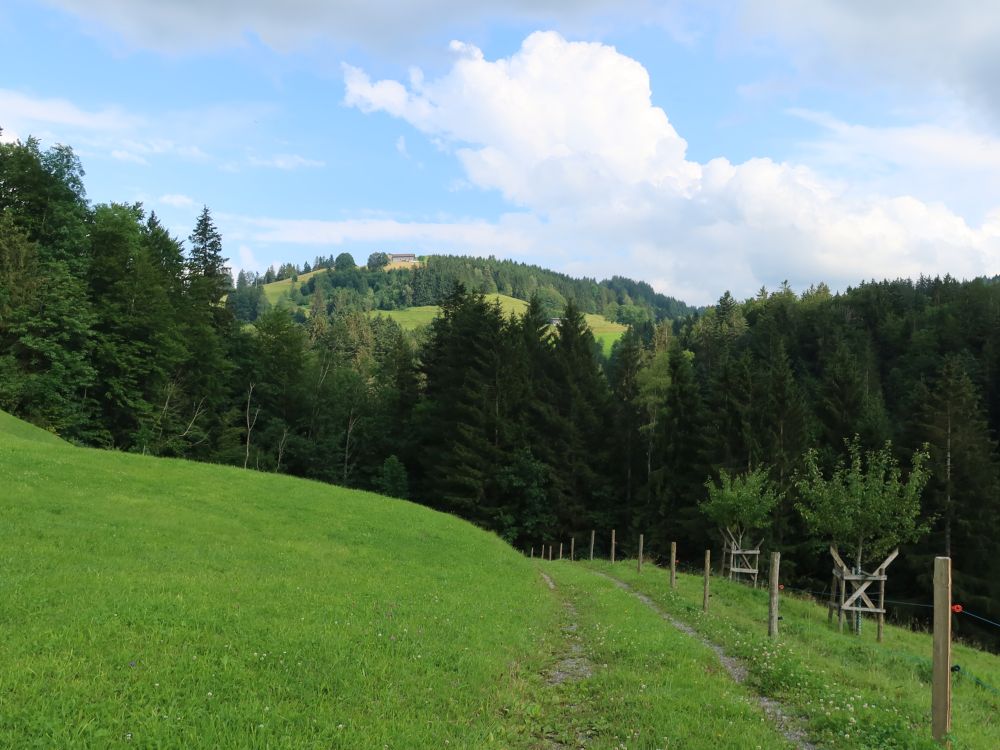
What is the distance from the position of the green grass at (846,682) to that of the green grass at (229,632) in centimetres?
454

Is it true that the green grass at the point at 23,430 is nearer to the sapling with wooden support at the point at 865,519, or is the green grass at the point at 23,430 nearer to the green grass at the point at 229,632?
the green grass at the point at 229,632

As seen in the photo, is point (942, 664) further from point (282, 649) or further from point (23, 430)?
point (23, 430)

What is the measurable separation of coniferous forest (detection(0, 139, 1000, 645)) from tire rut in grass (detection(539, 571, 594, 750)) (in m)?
38.4

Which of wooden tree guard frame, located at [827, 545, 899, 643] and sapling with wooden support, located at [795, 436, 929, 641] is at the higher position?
sapling with wooden support, located at [795, 436, 929, 641]

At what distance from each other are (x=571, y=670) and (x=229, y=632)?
21.0ft

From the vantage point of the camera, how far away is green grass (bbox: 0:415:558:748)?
6.69 metres

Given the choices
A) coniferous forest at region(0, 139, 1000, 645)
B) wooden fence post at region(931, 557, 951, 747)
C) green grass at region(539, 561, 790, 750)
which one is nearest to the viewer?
green grass at region(539, 561, 790, 750)

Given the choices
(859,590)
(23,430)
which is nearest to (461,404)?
(23,430)

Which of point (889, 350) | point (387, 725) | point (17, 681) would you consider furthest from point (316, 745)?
point (889, 350)

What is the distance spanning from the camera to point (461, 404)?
63.1 m

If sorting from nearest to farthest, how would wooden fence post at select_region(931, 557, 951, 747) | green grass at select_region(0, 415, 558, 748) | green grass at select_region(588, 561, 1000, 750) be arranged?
green grass at select_region(0, 415, 558, 748)
wooden fence post at select_region(931, 557, 951, 747)
green grass at select_region(588, 561, 1000, 750)

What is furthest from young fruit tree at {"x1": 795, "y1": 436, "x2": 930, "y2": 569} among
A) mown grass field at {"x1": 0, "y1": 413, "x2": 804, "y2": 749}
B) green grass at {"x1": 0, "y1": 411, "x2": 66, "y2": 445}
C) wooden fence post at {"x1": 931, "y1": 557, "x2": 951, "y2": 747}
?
green grass at {"x1": 0, "y1": 411, "x2": 66, "y2": 445}

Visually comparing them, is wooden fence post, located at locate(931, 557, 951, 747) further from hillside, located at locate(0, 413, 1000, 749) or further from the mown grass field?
the mown grass field

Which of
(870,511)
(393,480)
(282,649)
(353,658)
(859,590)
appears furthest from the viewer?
(393,480)
